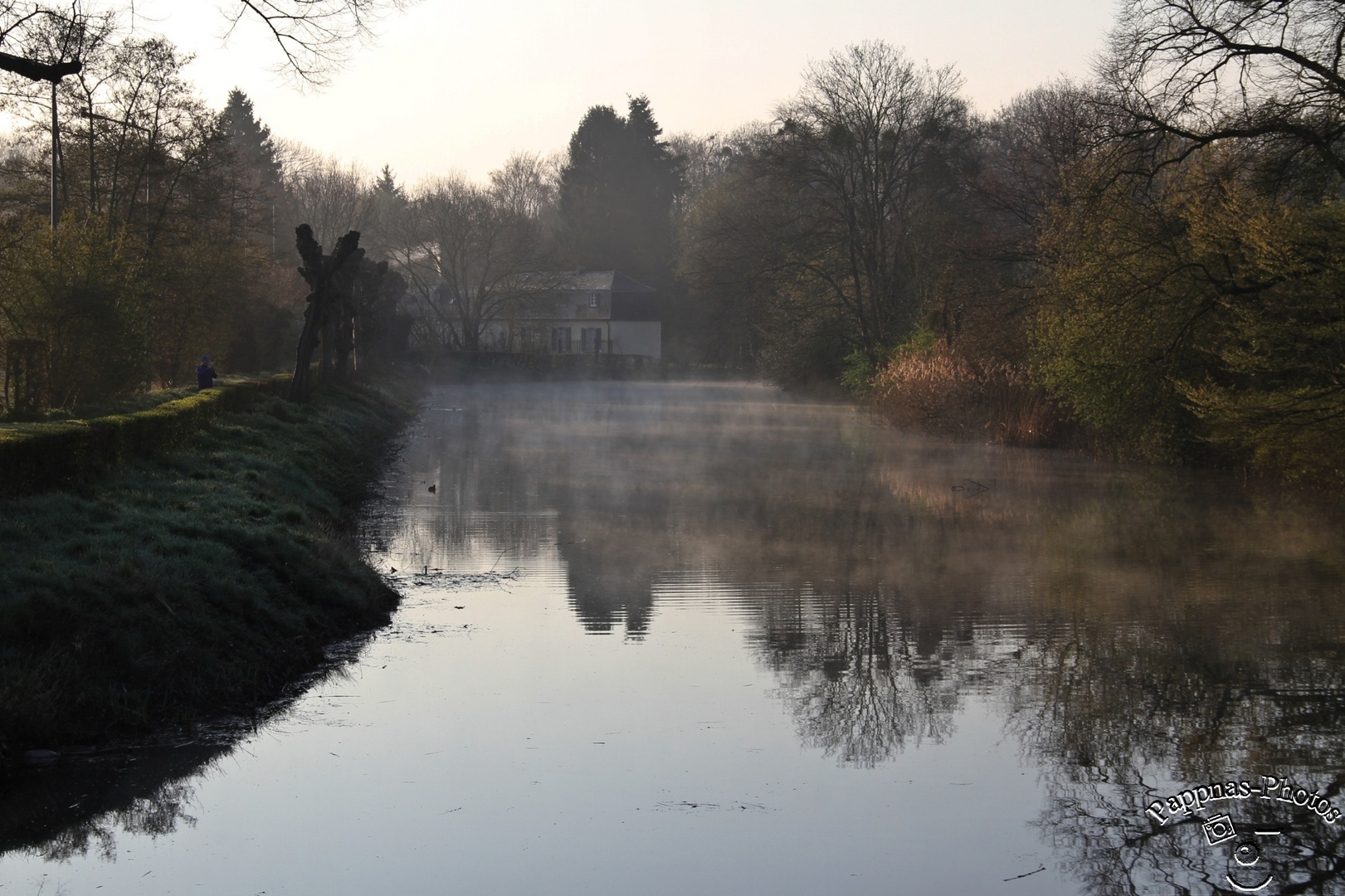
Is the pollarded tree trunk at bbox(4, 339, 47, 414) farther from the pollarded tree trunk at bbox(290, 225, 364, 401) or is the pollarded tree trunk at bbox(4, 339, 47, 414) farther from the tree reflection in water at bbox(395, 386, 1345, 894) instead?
the pollarded tree trunk at bbox(290, 225, 364, 401)

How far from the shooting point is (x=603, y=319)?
89000 millimetres

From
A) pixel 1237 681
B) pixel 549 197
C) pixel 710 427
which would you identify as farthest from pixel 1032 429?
pixel 549 197

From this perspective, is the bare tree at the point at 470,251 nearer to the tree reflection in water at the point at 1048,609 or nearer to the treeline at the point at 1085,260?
the treeline at the point at 1085,260

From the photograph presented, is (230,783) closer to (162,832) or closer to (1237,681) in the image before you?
(162,832)

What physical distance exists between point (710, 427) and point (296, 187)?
176 feet

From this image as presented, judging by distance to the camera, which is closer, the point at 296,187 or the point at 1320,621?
the point at 1320,621

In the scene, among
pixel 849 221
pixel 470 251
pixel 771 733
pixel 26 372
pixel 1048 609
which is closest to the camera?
pixel 771 733

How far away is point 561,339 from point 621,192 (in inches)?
436

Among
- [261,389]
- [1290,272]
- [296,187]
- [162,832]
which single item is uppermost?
[296,187]

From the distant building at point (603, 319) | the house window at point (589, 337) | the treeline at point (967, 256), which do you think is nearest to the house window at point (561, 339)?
the distant building at point (603, 319)

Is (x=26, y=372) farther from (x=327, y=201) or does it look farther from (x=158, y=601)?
(x=327, y=201)

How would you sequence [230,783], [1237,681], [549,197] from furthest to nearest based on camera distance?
[549,197] < [1237,681] < [230,783]

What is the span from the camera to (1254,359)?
682 inches

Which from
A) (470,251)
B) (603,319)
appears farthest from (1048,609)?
(603,319)
